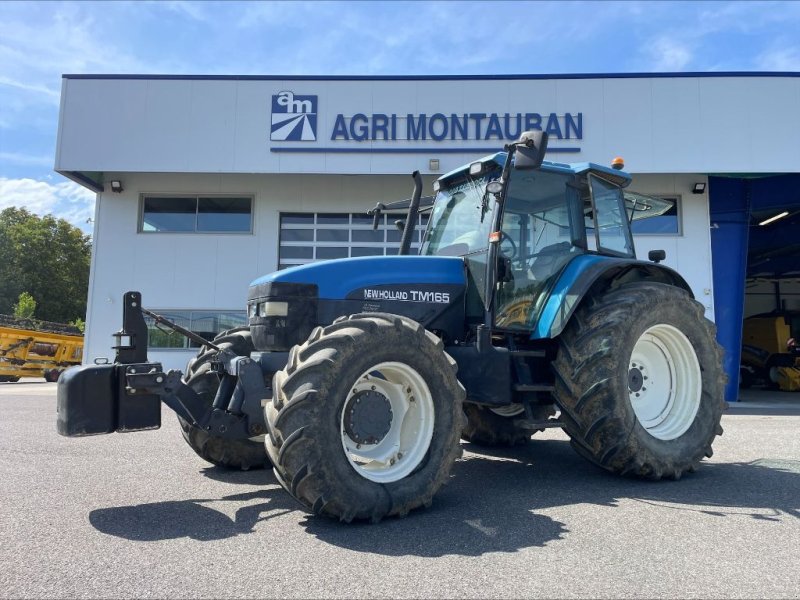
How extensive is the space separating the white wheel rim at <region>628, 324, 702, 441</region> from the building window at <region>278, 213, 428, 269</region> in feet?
31.2

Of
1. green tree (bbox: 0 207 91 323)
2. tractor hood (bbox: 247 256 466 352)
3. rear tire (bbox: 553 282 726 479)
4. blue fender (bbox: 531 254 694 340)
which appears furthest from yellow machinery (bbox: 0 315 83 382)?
green tree (bbox: 0 207 91 323)

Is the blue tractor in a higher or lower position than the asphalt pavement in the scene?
higher

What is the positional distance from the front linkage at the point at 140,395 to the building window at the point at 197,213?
1092 centimetres

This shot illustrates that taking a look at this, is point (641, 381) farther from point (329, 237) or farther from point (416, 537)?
point (329, 237)

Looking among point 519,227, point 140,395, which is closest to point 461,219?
point 519,227

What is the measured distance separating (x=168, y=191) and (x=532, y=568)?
45.4ft

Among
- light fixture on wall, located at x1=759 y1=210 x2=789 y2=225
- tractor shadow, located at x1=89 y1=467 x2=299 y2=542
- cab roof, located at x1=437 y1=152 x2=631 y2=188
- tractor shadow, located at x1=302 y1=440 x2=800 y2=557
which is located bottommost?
tractor shadow, located at x1=89 y1=467 x2=299 y2=542

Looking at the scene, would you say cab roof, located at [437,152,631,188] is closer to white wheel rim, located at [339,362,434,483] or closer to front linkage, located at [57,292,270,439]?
white wheel rim, located at [339,362,434,483]

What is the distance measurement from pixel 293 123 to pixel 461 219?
31.0 ft

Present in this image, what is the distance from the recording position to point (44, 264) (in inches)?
1734

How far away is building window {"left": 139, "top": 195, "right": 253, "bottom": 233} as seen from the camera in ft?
48.0

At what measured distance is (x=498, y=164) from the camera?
498cm

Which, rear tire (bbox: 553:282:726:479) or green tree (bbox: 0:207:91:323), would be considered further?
green tree (bbox: 0:207:91:323)

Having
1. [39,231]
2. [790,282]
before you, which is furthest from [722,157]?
[39,231]
